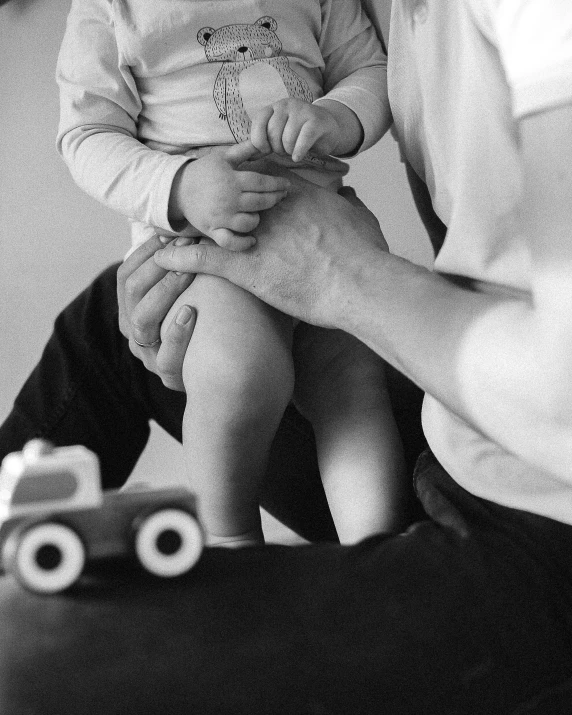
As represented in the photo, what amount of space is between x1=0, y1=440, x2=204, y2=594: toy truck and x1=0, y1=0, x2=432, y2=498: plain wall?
128 cm

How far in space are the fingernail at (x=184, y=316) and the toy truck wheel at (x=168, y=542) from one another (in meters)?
0.37

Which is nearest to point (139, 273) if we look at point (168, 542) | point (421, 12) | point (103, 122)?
point (103, 122)

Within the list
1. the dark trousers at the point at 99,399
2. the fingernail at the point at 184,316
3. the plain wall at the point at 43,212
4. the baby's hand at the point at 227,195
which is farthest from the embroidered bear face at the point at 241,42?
the plain wall at the point at 43,212

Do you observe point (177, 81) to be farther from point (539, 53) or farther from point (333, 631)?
point (333, 631)

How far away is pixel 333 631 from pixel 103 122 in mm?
590

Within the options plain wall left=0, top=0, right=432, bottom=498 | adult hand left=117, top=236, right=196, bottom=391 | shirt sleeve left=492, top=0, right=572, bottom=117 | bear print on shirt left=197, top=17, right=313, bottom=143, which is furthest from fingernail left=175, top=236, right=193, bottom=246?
plain wall left=0, top=0, right=432, bottom=498

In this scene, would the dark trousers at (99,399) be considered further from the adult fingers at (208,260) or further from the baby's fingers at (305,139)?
the baby's fingers at (305,139)

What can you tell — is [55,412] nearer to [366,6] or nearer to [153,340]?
[153,340]

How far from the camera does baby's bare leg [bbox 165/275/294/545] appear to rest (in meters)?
0.76

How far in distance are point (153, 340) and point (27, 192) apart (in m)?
0.96

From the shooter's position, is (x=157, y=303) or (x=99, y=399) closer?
(x=157, y=303)

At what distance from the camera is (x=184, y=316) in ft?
2.67

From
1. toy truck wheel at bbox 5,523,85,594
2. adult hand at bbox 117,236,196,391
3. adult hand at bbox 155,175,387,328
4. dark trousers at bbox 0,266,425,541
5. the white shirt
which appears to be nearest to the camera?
toy truck wheel at bbox 5,523,85,594

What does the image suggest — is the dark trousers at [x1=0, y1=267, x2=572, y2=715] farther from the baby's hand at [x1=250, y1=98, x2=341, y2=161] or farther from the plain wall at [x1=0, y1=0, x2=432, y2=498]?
the plain wall at [x1=0, y1=0, x2=432, y2=498]
